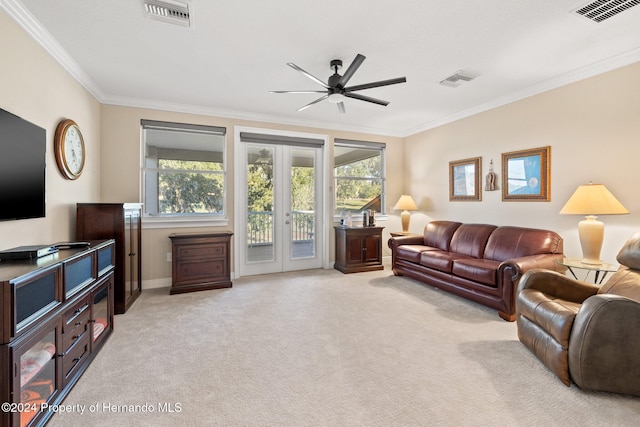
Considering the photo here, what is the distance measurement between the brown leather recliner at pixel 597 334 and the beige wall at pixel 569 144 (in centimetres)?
108

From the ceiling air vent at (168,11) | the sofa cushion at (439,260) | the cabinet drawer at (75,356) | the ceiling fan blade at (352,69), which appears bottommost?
the cabinet drawer at (75,356)

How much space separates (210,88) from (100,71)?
1.16 meters

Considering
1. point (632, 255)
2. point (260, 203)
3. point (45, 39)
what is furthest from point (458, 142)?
point (45, 39)

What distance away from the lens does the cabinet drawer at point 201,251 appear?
13.3 ft

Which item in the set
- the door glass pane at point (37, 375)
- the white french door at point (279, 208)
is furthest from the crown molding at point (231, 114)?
the door glass pane at point (37, 375)

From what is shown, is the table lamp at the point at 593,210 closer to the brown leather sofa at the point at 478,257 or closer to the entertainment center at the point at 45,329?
the brown leather sofa at the point at 478,257

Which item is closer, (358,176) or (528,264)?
(528,264)

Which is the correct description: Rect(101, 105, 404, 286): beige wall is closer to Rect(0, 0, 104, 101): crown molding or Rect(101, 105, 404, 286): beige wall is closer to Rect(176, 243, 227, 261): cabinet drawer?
Rect(176, 243, 227, 261): cabinet drawer

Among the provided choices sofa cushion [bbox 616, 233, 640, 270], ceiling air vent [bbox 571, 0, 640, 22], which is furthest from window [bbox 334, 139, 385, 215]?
sofa cushion [bbox 616, 233, 640, 270]

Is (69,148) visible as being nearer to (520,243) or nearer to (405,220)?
(405,220)

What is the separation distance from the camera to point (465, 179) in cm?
483

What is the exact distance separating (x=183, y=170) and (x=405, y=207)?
3.87m

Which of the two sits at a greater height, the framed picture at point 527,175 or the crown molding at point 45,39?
the crown molding at point 45,39

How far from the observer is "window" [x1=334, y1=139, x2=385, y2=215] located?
18.6 ft
